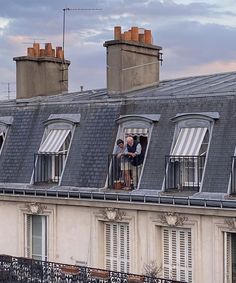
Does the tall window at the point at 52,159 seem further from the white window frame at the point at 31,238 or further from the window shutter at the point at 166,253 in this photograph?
the window shutter at the point at 166,253

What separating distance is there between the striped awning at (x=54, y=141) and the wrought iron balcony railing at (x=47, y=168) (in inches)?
9.6

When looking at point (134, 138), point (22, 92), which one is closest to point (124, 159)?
point (134, 138)

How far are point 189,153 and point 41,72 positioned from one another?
9811 millimetres

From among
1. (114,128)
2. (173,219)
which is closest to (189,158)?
(173,219)

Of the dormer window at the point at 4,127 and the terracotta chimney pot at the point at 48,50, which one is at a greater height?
the terracotta chimney pot at the point at 48,50

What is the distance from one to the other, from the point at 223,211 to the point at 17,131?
26.2ft

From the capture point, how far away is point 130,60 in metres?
21.5

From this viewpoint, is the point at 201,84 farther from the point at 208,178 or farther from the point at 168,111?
the point at 208,178

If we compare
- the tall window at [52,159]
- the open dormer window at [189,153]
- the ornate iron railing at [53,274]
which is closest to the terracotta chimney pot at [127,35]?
the tall window at [52,159]

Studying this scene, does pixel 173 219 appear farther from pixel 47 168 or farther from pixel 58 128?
pixel 58 128

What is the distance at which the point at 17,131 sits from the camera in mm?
21234

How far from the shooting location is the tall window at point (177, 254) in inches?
666

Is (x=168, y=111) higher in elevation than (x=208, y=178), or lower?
higher

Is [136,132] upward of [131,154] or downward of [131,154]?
upward
